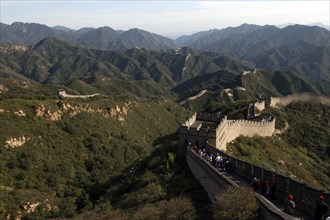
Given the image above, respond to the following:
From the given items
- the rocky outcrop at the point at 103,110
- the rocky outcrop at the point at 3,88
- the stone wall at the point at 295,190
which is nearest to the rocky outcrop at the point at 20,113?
the rocky outcrop at the point at 103,110

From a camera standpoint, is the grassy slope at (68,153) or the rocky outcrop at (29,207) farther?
the grassy slope at (68,153)

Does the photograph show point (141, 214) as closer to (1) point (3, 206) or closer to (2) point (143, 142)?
(1) point (3, 206)

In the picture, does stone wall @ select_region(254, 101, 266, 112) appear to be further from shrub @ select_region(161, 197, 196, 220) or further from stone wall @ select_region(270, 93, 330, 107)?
shrub @ select_region(161, 197, 196, 220)

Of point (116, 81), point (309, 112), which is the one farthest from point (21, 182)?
point (116, 81)

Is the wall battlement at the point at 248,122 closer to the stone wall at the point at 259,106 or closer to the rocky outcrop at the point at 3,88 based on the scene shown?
the stone wall at the point at 259,106

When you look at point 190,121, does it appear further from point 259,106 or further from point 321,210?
point 321,210

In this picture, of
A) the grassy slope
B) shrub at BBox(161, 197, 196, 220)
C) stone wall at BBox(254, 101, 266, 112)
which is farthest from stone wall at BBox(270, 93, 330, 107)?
shrub at BBox(161, 197, 196, 220)

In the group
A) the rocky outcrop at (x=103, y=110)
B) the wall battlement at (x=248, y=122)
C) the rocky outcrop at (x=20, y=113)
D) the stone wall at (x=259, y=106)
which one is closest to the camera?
the wall battlement at (x=248, y=122)

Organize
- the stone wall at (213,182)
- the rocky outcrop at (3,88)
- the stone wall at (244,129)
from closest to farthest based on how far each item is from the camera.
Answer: the stone wall at (213,182)
the stone wall at (244,129)
the rocky outcrop at (3,88)
